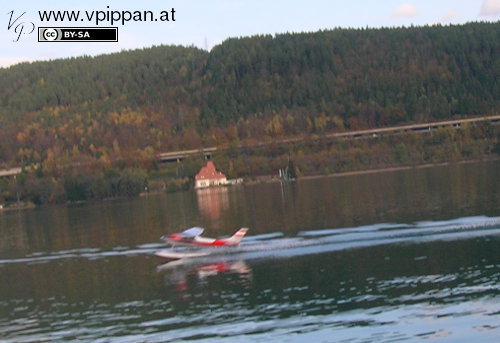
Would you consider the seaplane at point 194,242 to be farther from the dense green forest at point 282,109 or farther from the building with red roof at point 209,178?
the building with red roof at point 209,178

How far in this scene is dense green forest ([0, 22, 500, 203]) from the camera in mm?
142750

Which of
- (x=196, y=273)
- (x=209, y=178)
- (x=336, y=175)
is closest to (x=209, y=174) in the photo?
(x=209, y=178)

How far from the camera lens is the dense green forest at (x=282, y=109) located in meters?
143

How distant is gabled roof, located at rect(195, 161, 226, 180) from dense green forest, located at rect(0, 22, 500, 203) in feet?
9.19

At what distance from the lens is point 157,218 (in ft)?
249

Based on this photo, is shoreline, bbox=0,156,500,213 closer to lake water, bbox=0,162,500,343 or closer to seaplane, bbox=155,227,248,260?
lake water, bbox=0,162,500,343

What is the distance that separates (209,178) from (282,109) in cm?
4619

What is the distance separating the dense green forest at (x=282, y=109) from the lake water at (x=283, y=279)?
72622mm

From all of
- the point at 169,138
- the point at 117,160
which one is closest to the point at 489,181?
the point at 117,160

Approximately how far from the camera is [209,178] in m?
136

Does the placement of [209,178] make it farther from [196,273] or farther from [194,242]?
[196,273]

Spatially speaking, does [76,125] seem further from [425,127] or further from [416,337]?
[416,337]

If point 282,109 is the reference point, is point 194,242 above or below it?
below

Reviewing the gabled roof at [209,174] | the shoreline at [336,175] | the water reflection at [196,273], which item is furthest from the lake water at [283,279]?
the gabled roof at [209,174]
